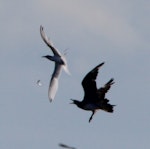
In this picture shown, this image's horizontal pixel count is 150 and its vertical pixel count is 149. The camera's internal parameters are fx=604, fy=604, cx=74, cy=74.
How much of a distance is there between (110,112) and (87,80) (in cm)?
273

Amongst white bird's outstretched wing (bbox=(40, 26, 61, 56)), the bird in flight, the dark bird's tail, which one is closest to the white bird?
white bird's outstretched wing (bbox=(40, 26, 61, 56))

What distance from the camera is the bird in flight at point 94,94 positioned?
41812 millimetres

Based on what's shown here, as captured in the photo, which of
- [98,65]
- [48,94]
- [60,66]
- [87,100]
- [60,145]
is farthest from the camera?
[60,66]

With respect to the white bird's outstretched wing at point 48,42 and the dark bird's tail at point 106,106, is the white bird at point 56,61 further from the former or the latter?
the dark bird's tail at point 106,106

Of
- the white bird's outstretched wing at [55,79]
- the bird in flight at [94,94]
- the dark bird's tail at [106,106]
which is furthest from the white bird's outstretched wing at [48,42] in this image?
the dark bird's tail at [106,106]

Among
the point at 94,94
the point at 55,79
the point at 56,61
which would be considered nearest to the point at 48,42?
the point at 56,61

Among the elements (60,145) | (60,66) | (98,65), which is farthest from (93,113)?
(60,145)

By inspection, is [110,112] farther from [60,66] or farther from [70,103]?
[60,66]

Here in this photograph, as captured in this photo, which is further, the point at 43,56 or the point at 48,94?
the point at 43,56

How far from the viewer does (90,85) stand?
139 feet

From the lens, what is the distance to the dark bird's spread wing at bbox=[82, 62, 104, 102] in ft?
136

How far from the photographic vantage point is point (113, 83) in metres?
42.4

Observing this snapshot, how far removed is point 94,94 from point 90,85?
1.07 m

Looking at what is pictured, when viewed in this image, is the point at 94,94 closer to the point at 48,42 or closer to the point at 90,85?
the point at 90,85
